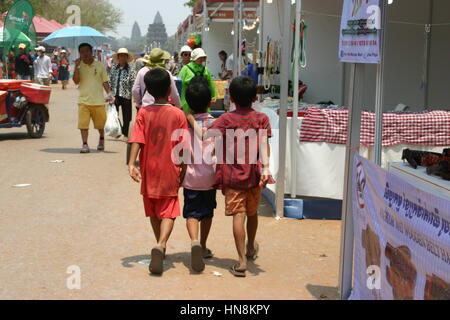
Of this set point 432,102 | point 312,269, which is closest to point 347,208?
point 312,269

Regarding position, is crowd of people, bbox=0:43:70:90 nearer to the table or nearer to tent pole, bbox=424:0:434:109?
tent pole, bbox=424:0:434:109

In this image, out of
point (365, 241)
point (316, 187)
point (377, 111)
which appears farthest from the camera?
point (316, 187)

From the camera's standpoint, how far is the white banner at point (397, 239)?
3480 millimetres

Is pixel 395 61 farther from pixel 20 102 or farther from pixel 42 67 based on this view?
pixel 42 67

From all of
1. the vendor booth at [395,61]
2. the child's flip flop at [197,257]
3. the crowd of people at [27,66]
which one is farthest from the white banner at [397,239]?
the crowd of people at [27,66]

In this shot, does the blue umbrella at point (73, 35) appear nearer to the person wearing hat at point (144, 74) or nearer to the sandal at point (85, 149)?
the sandal at point (85, 149)

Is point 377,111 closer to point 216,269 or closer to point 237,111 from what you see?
point 237,111

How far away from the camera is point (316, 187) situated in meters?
8.25

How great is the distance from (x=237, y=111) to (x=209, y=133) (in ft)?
0.93

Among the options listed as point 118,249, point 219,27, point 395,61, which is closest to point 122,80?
point 395,61

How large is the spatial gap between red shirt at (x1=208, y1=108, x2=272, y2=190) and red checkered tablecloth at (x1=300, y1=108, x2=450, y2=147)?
2.27m

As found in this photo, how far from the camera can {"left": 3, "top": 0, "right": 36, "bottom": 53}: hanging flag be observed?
20047 millimetres

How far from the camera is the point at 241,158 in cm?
594

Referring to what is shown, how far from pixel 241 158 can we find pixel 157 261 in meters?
1.03
